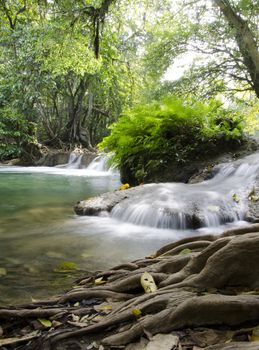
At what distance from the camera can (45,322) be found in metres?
2.37

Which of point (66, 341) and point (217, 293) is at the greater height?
point (217, 293)

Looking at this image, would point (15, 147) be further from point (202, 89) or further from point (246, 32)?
point (246, 32)

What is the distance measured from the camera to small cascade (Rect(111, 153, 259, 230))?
622 cm

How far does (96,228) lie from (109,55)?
28.8 feet

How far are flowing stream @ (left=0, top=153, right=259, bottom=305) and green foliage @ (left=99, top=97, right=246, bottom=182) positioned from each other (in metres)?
1.07

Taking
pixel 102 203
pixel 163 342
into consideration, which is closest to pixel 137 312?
pixel 163 342

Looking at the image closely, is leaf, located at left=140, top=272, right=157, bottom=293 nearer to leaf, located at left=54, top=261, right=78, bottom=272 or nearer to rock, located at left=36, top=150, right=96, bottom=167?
leaf, located at left=54, top=261, right=78, bottom=272

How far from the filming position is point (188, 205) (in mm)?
6566

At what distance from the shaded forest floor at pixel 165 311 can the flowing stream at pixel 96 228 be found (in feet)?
2.66

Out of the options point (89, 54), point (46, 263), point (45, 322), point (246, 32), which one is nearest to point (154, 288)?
point (45, 322)

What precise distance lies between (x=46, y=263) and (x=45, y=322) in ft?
6.41

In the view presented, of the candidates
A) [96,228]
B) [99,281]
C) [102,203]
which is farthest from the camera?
[102,203]

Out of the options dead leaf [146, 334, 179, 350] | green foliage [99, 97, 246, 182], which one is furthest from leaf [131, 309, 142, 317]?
green foliage [99, 97, 246, 182]

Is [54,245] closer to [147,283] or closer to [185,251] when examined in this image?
[185,251]
